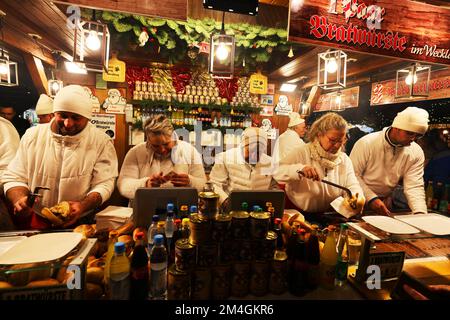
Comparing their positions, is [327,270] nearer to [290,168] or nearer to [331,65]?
[290,168]

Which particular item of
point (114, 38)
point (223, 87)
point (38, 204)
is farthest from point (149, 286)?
point (223, 87)

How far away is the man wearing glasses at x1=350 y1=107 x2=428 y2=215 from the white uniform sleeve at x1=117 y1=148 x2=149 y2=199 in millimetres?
2576

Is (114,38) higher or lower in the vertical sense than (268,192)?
higher

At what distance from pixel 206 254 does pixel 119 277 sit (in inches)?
15.0

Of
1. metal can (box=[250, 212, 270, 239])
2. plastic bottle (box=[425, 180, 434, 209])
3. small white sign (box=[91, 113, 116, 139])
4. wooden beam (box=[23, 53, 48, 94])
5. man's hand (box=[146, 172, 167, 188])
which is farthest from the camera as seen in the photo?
small white sign (box=[91, 113, 116, 139])

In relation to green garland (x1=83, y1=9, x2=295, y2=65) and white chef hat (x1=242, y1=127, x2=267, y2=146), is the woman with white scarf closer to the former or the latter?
white chef hat (x1=242, y1=127, x2=267, y2=146)

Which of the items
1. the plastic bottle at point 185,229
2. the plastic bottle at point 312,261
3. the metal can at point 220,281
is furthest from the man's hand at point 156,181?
the plastic bottle at point 312,261

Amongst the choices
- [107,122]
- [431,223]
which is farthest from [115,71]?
[431,223]

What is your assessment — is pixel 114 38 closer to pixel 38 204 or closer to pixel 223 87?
pixel 223 87

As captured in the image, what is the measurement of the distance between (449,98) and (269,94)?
10.5 ft

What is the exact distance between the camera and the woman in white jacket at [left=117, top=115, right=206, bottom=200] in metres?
2.53

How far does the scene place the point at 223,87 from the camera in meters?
5.36

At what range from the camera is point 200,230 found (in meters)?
1.18

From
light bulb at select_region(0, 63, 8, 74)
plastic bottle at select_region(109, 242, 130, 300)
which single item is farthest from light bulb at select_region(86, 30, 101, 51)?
plastic bottle at select_region(109, 242, 130, 300)
